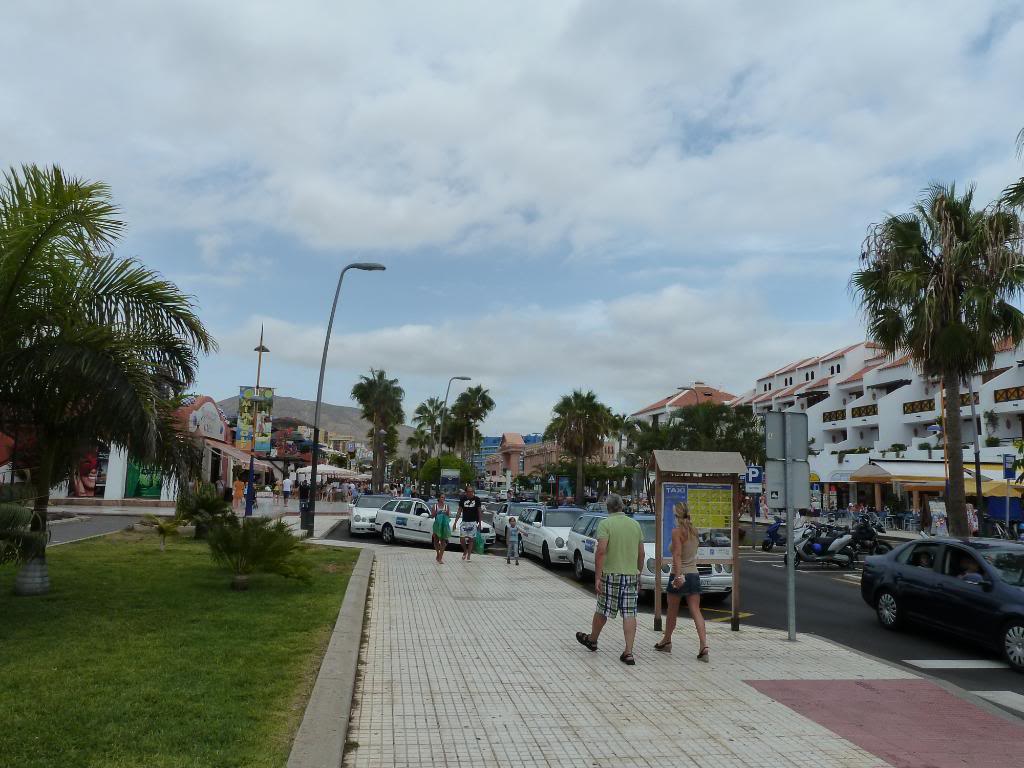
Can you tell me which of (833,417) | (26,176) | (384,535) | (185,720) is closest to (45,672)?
(185,720)

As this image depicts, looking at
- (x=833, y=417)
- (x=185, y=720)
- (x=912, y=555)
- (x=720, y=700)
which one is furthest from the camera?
(x=833, y=417)

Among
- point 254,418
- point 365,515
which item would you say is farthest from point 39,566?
point 254,418

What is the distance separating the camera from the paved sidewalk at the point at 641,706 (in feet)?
16.9

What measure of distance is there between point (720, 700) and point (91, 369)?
7163 mm

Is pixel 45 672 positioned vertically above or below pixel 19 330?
below

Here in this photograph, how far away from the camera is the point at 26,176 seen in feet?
28.4

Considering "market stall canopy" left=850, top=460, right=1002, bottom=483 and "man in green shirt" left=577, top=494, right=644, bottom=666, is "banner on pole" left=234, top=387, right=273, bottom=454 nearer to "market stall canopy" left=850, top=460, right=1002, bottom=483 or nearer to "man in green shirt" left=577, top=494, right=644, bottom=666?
"market stall canopy" left=850, top=460, right=1002, bottom=483

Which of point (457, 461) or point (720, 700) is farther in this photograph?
point (457, 461)

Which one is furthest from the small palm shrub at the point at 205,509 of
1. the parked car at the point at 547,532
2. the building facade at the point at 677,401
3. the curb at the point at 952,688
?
the building facade at the point at 677,401

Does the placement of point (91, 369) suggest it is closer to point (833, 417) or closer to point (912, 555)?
point (912, 555)

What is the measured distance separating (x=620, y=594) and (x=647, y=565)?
485 cm

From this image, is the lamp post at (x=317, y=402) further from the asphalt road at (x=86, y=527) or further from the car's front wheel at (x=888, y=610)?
the car's front wheel at (x=888, y=610)

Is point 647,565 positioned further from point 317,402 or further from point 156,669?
point 317,402

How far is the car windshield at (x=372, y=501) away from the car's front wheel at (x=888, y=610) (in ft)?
55.2
